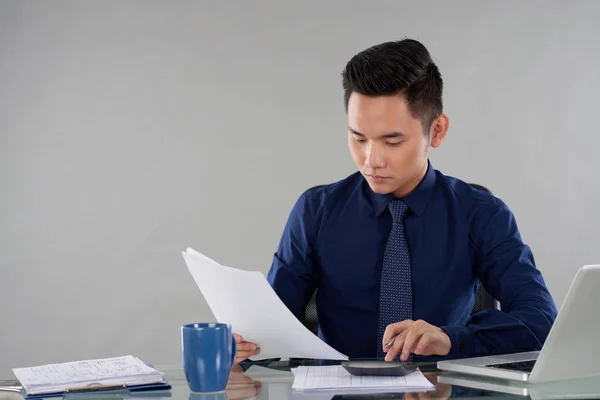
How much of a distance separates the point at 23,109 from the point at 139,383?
7.81 ft

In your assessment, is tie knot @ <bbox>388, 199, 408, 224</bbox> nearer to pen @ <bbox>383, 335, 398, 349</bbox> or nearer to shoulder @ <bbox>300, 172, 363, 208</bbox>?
shoulder @ <bbox>300, 172, 363, 208</bbox>

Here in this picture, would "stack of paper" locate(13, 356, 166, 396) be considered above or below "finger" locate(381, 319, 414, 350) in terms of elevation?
below

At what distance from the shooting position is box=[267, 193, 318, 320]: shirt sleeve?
185 cm

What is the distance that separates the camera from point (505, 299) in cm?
173

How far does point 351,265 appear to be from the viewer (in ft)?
6.12

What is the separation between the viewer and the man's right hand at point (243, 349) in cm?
145

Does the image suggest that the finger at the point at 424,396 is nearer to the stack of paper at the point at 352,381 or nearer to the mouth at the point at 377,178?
the stack of paper at the point at 352,381

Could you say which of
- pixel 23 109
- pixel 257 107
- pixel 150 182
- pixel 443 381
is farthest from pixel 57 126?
pixel 443 381

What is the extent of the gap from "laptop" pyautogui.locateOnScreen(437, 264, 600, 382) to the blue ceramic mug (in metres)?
0.42

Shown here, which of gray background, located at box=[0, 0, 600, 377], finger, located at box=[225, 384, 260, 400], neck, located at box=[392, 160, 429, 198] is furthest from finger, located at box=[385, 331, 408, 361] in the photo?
gray background, located at box=[0, 0, 600, 377]

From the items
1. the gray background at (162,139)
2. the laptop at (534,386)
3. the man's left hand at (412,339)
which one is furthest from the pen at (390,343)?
the gray background at (162,139)

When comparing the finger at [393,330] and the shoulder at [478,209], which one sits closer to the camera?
the finger at [393,330]

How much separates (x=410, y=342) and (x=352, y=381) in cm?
16

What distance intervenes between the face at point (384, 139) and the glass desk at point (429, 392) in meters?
0.55
